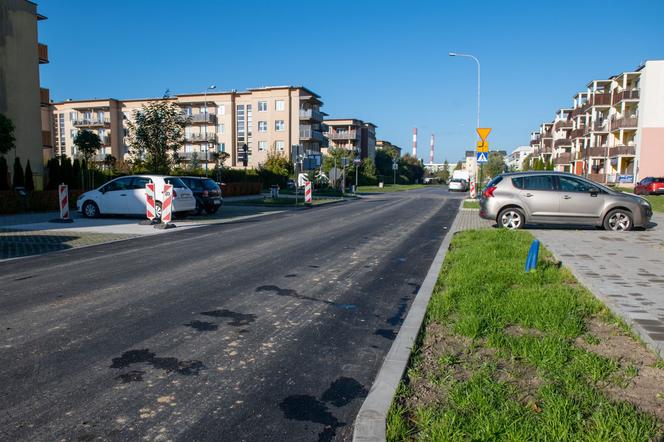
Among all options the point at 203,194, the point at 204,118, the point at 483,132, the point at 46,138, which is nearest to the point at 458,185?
the point at 483,132

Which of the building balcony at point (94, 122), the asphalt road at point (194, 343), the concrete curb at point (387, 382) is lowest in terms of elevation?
the asphalt road at point (194, 343)

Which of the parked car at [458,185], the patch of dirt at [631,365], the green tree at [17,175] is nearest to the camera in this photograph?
the patch of dirt at [631,365]

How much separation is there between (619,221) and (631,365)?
11.2 meters

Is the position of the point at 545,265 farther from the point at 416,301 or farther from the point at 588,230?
the point at 588,230

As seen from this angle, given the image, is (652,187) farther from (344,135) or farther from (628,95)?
(344,135)

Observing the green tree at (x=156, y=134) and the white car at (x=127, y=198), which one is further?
the green tree at (x=156, y=134)

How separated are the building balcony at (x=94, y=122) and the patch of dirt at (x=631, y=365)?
79481mm

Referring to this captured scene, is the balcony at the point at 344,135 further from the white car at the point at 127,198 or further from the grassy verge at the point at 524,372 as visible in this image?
the grassy verge at the point at 524,372

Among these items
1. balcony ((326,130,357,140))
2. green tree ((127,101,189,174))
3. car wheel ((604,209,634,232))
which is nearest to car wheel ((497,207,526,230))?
car wheel ((604,209,634,232))

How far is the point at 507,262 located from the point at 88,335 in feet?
20.0

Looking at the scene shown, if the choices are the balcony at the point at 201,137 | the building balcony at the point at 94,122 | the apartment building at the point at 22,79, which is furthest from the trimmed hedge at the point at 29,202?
the building balcony at the point at 94,122

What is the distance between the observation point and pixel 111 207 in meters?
17.2

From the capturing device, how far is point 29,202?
18922 millimetres

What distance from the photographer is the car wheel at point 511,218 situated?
45.8 ft
